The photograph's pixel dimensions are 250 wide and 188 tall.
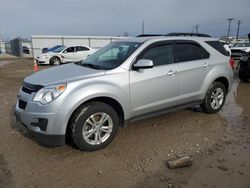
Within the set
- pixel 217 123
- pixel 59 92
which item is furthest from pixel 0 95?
pixel 217 123

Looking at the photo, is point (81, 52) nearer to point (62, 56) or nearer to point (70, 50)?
point (70, 50)

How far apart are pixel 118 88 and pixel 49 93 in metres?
1.03

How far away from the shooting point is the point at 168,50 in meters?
4.27

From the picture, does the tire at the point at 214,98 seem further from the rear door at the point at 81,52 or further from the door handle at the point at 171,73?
the rear door at the point at 81,52

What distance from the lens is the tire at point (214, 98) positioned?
193 inches

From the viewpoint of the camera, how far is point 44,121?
3.09 metres

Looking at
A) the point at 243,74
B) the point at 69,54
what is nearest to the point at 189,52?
the point at 243,74

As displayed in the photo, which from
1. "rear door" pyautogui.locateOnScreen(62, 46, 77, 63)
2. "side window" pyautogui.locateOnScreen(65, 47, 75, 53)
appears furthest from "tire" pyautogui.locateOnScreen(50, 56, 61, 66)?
"side window" pyautogui.locateOnScreen(65, 47, 75, 53)

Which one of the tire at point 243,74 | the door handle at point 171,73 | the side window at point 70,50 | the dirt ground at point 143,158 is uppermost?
the door handle at point 171,73

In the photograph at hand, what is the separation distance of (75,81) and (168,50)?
77.1 inches

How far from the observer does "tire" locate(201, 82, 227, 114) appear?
16.1 ft

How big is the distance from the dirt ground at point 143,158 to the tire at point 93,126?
157mm

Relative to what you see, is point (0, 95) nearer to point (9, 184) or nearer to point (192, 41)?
point (9, 184)

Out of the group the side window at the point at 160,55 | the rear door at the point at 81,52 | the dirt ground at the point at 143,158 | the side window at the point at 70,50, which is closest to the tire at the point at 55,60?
the side window at the point at 70,50
